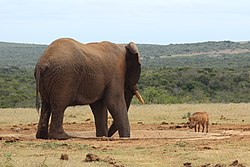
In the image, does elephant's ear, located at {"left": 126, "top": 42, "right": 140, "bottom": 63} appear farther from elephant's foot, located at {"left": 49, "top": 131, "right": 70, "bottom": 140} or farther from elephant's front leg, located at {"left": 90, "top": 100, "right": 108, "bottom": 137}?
elephant's foot, located at {"left": 49, "top": 131, "right": 70, "bottom": 140}

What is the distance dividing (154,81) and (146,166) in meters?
37.9

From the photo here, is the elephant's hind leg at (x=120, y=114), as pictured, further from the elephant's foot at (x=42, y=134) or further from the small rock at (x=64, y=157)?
the small rock at (x=64, y=157)

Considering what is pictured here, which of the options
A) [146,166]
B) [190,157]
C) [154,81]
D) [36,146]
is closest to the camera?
[146,166]

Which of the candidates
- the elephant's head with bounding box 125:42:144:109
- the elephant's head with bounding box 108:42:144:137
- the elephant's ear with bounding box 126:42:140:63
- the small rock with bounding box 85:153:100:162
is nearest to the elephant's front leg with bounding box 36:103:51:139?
the elephant's head with bounding box 108:42:144:137

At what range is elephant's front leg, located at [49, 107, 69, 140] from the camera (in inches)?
606

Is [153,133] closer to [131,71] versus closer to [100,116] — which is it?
[100,116]

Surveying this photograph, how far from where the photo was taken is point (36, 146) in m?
13.2

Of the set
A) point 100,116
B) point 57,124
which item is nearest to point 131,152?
point 57,124

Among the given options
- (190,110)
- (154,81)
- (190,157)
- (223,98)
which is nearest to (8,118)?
(190,110)

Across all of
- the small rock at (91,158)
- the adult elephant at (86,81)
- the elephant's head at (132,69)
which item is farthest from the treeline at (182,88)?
the small rock at (91,158)

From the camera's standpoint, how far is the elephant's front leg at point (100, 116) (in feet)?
56.6

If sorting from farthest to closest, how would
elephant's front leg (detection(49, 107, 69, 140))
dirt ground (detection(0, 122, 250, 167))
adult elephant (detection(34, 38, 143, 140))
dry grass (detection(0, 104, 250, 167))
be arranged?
1. elephant's front leg (detection(49, 107, 69, 140))
2. adult elephant (detection(34, 38, 143, 140))
3. dirt ground (detection(0, 122, 250, 167))
4. dry grass (detection(0, 104, 250, 167))

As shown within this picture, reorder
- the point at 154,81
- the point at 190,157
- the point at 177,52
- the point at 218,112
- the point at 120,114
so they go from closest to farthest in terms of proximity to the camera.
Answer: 1. the point at 190,157
2. the point at 120,114
3. the point at 218,112
4. the point at 154,81
5. the point at 177,52

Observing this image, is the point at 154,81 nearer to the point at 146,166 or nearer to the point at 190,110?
the point at 190,110
